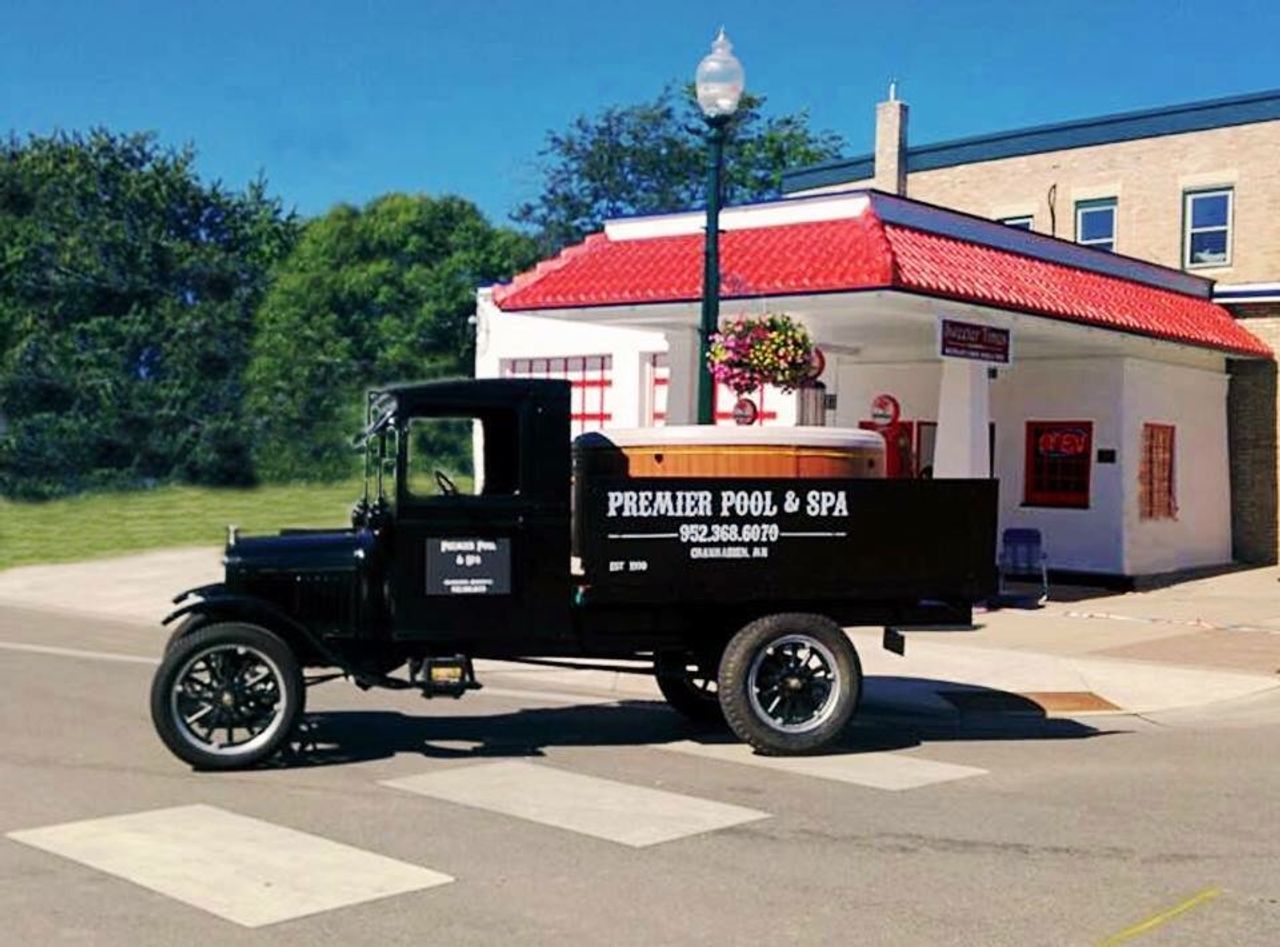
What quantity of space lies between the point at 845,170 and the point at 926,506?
2743 cm

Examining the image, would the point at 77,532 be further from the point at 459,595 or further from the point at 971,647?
the point at 459,595

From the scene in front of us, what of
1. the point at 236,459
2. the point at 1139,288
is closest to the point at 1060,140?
the point at 1139,288

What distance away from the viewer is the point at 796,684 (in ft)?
30.6

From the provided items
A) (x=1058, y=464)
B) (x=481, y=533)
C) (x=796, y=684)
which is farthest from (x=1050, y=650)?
(x=1058, y=464)

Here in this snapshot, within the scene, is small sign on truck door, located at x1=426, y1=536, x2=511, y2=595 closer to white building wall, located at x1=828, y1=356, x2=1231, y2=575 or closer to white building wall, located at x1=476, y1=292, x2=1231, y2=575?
white building wall, located at x1=476, y1=292, x2=1231, y2=575

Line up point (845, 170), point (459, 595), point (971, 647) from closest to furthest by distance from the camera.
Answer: point (459, 595) < point (971, 647) < point (845, 170)

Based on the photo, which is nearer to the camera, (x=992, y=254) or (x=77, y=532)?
(x=992, y=254)

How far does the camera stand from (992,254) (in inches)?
767

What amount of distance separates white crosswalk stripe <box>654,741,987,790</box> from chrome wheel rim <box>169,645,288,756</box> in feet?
8.28

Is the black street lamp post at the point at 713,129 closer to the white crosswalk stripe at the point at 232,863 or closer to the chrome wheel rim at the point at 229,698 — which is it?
the chrome wheel rim at the point at 229,698

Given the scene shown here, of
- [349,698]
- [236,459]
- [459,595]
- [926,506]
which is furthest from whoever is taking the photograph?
[236,459]

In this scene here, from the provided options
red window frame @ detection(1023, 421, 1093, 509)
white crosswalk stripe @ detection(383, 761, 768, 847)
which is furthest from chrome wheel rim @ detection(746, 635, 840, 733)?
red window frame @ detection(1023, 421, 1093, 509)

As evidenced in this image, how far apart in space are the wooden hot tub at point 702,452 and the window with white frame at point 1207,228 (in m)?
21.5

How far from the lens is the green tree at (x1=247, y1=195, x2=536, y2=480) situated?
47406 mm
